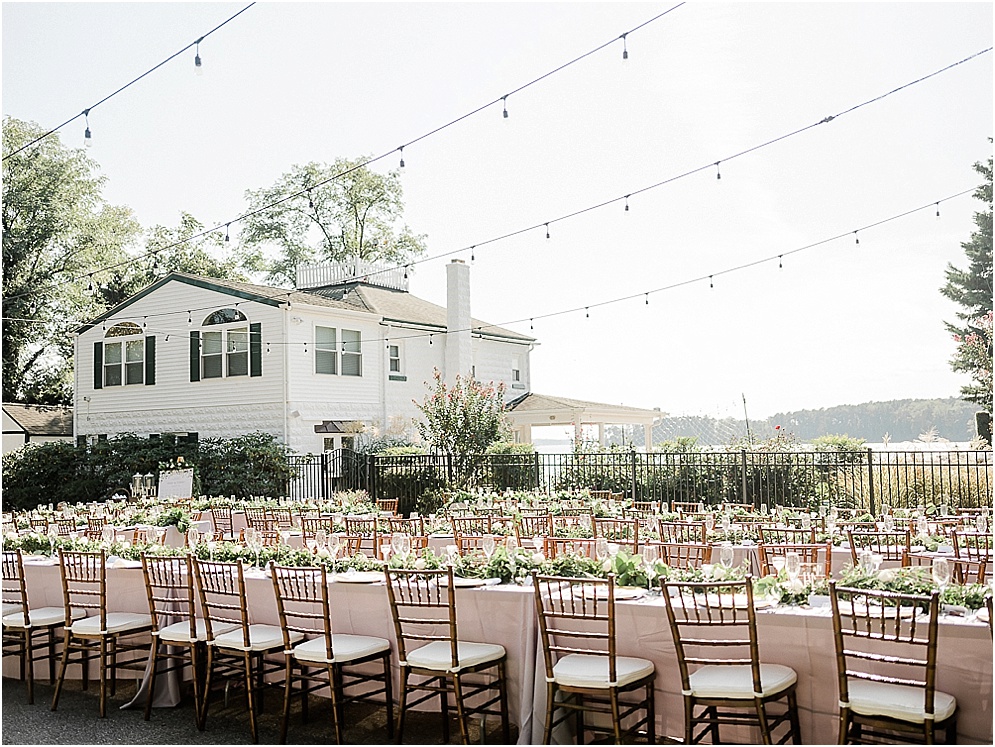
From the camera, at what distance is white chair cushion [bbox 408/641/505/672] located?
529 centimetres

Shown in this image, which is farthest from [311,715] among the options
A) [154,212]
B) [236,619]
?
[154,212]

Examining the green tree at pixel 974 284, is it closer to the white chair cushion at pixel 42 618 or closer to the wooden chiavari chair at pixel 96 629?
the wooden chiavari chair at pixel 96 629

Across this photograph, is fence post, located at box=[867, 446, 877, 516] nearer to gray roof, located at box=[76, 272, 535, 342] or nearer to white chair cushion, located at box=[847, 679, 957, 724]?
white chair cushion, located at box=[847, 679, 957, 724]

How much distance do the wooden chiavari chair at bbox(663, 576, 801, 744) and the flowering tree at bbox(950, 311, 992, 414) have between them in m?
17.2

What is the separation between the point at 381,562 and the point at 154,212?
29.5 meters

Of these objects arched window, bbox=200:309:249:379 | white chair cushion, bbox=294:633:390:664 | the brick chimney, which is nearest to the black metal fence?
arched window, bbox=200:309:249:379

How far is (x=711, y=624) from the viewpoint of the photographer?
4.71 metres

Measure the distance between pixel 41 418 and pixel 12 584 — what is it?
926 inches

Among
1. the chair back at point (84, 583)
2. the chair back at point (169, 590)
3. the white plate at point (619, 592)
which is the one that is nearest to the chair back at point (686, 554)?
the white plate at point (619, 592)

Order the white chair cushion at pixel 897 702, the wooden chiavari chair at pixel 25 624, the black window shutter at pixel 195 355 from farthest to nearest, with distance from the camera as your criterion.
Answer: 1. the black window shutter at pixel 195 355
2. the wooden chiavari chair at pixel 25 624
3. the white chair cushion at pixel 897 702

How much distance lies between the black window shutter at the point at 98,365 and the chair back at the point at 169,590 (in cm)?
1835

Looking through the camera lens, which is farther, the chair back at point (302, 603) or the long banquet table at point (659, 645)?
the chair back at point (302, 603)

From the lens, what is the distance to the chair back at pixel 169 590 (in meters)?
6.21

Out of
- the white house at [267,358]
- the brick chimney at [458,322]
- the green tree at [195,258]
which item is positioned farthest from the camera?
the green tree at [195,258]
